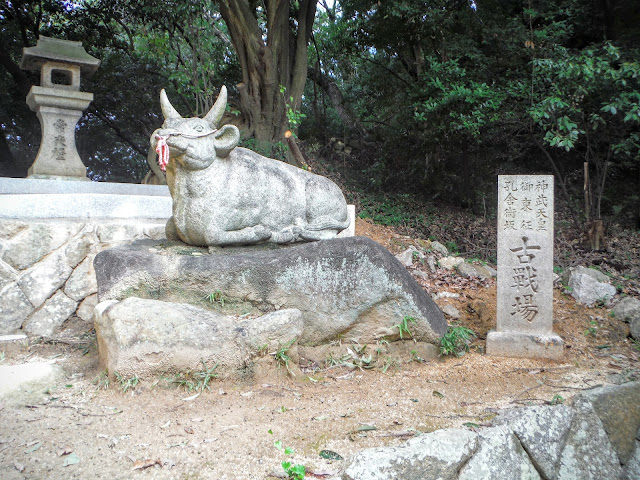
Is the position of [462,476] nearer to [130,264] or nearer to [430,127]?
[130,264]

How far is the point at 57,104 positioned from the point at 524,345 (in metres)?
7.73

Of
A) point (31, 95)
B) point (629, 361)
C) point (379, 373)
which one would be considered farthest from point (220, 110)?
point (31, 95)

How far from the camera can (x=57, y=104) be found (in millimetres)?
8367

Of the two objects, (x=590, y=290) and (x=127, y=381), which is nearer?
(x=127, y=381)

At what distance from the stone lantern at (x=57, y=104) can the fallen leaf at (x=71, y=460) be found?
671cm

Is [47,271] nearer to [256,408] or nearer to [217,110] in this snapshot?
[217,110]

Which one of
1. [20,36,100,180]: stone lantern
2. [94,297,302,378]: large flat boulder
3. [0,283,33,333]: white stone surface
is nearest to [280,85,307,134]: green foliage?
[20,36,100,180]: stone lantern

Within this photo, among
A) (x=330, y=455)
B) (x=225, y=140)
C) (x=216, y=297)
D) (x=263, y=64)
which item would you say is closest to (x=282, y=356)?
(x=216, y=297)

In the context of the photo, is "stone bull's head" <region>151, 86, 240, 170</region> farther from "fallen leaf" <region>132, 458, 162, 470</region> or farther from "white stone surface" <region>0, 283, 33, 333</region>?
"fallen leaf" <region>132, 458, 162, 470</region>

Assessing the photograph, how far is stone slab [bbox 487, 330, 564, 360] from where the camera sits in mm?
4789

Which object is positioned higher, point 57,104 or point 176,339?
point 57,104

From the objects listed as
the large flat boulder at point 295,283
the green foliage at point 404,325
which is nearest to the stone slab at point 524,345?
the large flat boulder at point 295,283

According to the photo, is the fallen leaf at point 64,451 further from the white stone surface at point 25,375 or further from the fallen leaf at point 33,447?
the white stone surface at point 25,375

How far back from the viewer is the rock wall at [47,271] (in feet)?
16.2
